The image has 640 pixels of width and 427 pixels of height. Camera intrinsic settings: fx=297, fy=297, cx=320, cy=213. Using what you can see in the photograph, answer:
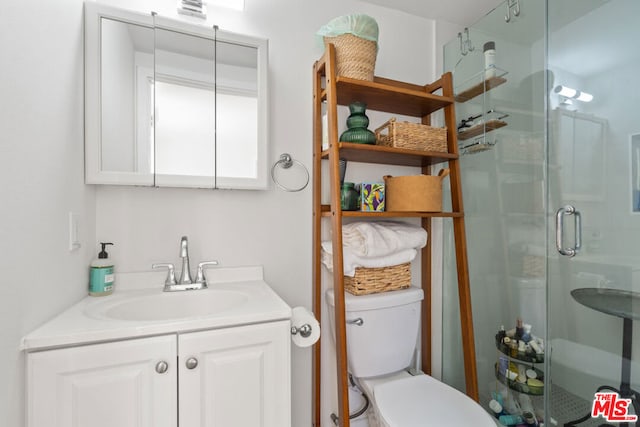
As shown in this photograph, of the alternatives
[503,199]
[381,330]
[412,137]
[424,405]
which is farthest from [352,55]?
[424,405]

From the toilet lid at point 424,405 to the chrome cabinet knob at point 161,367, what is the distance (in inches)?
29.7

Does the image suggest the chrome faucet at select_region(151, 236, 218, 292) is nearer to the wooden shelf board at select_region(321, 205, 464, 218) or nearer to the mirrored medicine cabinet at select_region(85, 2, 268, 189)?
the mirrored medicine cabinet at select_region(85, 2, 268, 189)

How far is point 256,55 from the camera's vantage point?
4.10 ft

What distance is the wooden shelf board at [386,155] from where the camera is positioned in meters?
1.23

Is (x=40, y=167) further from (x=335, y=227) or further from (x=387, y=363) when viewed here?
(x=387, y=363)

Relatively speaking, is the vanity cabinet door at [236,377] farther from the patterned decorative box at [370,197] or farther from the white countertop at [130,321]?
the patterned decorative box at [370,197]

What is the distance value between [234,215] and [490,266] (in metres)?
1.26

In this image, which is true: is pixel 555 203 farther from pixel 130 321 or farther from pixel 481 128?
pixel 130 321

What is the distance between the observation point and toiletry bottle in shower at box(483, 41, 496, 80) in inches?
56.2

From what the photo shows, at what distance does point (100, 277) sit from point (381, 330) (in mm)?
1114

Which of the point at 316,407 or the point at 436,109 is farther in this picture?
the point at 436,109

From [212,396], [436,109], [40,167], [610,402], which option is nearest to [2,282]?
[40,167]

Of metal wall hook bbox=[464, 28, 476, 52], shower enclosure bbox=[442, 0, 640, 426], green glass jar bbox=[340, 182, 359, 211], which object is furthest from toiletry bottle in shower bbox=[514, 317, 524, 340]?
metal wall hook bbox=[464, 28, 476, 52]

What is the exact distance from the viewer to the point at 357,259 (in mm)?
1271
